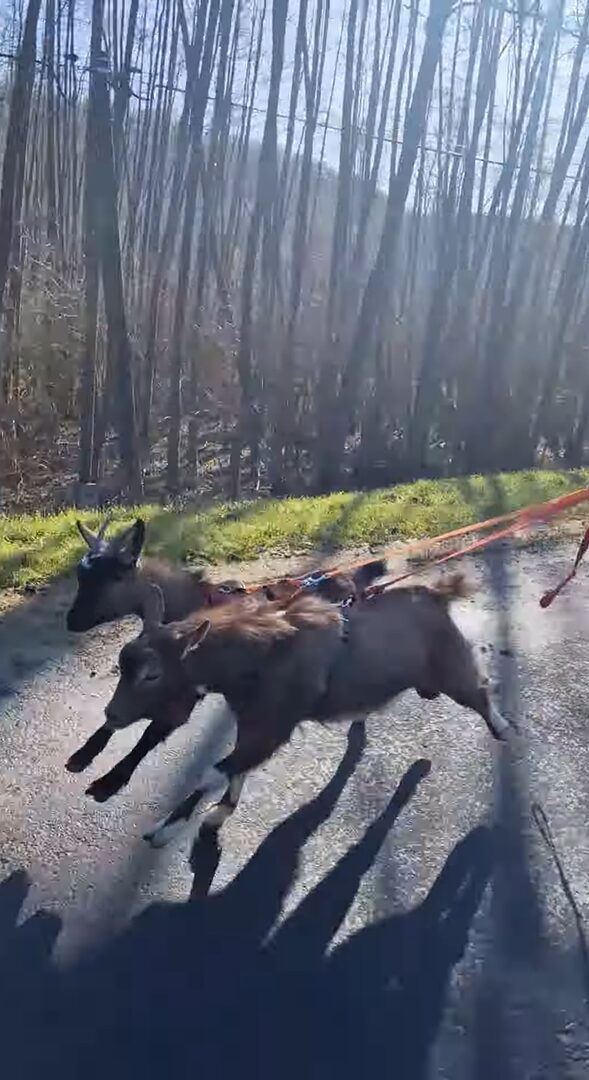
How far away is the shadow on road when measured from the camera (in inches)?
120

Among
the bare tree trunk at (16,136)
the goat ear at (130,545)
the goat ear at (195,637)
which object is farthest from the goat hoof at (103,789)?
the bare tree trunk at (16,136)

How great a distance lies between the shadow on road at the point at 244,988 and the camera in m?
3.05

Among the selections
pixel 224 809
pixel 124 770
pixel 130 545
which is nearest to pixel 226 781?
pixel 224 809

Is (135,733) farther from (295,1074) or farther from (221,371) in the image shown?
(221,371)

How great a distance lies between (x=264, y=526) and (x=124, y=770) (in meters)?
4.90

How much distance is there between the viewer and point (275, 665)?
4.11 m

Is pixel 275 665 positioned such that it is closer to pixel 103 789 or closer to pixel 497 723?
pixel 103 789

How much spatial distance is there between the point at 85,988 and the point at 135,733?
1.83 meters

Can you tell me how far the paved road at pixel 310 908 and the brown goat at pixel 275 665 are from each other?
36 cm

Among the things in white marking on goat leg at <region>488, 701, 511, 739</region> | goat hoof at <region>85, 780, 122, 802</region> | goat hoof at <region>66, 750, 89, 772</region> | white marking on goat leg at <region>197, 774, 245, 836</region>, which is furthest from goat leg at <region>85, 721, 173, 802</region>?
white marking on goat leg at <region>488, 701, 511, 739</region>

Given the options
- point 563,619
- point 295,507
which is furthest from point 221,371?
point 563,619

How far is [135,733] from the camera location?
5059mm

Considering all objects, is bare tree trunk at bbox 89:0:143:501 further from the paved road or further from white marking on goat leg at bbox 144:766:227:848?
white marking on goat leg at bbox 144:766:227:848

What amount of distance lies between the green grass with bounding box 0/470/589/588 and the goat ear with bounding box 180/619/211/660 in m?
3.52
